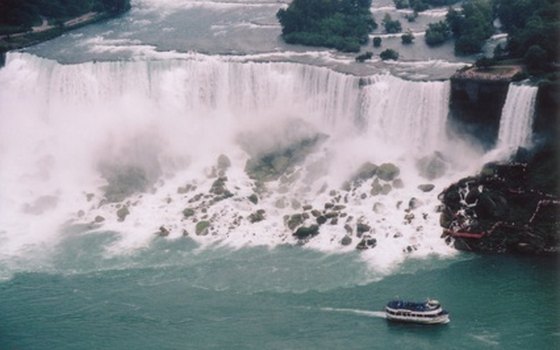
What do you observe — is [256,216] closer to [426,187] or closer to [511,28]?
[426,187]

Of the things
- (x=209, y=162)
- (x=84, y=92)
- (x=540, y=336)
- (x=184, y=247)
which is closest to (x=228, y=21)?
(x=84, y=92)

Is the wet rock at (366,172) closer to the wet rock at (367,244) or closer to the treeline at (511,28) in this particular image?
the wet rock at (367,244)

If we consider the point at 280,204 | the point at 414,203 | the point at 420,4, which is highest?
the point at 420,4

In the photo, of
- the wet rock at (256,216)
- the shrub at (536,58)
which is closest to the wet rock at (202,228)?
the wet rock at (256,216)

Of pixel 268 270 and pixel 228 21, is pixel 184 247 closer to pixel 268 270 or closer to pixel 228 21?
pixel 268 270

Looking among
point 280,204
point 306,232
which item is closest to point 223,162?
point 280,204

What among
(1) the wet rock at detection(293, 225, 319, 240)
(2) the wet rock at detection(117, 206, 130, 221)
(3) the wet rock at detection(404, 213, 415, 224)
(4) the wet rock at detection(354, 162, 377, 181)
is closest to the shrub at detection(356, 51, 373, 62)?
(4) the wet rock at detection(354, 162, 377, 181)
